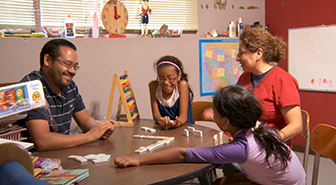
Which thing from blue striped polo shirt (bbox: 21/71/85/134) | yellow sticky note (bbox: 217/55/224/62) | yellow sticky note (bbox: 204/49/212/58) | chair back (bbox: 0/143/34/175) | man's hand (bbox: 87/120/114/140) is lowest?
man's hand (bbox: 87/120/114/140)

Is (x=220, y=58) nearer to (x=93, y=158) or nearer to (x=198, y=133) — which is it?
(x=198, y=133)

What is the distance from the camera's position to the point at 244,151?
5.05ft

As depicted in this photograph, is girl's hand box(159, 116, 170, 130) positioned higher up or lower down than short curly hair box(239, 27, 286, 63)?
lower down

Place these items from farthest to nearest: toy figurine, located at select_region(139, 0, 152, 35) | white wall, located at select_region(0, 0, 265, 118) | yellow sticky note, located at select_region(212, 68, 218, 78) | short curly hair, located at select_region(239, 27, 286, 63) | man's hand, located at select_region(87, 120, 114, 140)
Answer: yellow sticky note, located at select_region(212, 68, 218, 78) < toy figurine, located at select_region(139, 0, 152, 35) < white wall, located at select_region(0, 0, 265, 118) < short curly hair, located at select_region(239, 27, 286, 63) < man's hand, located at select_region(87, 120, 114, 140)

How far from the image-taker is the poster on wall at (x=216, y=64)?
400 cm

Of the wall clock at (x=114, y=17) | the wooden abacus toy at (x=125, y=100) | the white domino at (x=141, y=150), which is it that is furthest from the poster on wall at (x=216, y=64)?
the white domino at (x=141, y=150)

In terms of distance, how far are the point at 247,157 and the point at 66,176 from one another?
2.56 feet

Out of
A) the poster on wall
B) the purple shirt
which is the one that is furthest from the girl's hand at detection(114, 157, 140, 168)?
the poster on wall

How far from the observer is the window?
3.04 meters

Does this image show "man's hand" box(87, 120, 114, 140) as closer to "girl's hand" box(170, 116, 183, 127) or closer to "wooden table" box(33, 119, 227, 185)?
"wooden table" box(33, 119, 227, 185)

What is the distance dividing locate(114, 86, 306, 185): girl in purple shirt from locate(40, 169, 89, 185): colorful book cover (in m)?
0.17

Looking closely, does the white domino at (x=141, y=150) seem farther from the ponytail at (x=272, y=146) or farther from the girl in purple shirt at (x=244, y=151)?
the ponytail at (x=272, y=146)

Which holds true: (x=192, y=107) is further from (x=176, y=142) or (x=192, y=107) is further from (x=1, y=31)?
(x=1, y=31)

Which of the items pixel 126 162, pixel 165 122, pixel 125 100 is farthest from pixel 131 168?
pixel 125 100
